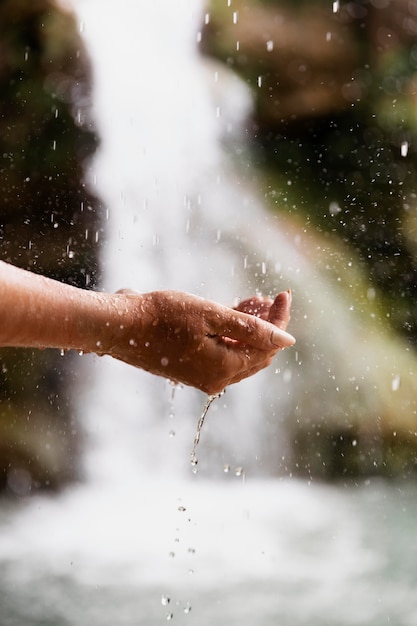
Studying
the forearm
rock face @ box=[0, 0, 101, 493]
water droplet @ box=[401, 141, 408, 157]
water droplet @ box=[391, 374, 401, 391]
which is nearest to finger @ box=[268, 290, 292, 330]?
the forearm

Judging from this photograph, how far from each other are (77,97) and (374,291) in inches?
74.5

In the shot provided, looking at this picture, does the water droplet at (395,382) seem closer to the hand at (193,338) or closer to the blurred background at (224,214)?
the blurred background at (224,214)

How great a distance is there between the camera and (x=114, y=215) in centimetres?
369

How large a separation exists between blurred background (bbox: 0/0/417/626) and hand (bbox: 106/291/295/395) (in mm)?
2316

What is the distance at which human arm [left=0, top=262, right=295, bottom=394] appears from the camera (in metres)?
1.03

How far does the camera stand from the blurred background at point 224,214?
3.60m

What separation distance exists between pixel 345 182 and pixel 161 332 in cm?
285

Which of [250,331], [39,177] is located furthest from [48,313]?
[39,177]

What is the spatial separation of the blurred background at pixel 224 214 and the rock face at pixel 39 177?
0.04 ft

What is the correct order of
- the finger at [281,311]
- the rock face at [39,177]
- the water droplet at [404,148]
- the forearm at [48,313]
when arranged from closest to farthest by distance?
the forearm at [48,313] < the finger at [281,311] < the rock face at [39,177] < the water droplet at [404,148]

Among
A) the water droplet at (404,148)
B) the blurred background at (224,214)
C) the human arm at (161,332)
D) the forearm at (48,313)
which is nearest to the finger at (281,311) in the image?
the human arm at (161,332)

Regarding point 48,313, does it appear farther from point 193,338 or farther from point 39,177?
point 39,177

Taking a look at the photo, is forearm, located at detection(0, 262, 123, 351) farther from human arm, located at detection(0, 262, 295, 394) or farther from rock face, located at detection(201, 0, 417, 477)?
rock face, located at detection(201, 0, 417, 477)

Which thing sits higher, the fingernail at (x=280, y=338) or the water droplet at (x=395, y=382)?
the water droplet at (x=395, y=382)
